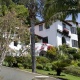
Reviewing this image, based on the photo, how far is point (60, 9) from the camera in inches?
1009

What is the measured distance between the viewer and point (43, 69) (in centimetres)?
2878

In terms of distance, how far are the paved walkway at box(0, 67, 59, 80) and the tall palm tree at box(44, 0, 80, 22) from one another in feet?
26.6

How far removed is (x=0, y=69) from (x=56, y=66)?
7.17m

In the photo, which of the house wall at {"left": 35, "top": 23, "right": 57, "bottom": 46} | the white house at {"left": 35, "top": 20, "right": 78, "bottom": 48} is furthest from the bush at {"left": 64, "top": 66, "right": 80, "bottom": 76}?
the house wall at {"left": 35, "top": 23, "right": 57, "bottom": 46}

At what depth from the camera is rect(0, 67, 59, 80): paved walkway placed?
18047 mm

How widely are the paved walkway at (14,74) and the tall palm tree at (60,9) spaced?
26.6 ft

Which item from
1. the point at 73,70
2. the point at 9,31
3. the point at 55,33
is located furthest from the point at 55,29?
the point at 9,31

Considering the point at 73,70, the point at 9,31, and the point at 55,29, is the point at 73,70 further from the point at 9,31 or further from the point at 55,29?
the point at 55,29

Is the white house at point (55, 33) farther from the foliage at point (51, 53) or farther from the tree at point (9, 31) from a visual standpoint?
the tree at point (9, 31)

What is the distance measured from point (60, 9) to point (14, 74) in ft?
30.5

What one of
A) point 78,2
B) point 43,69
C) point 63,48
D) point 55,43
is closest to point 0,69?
point 78,2

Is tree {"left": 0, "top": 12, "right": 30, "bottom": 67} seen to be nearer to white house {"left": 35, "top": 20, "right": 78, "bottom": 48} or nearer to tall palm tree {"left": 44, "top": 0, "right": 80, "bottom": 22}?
tall palm tree {"left": 44, "top": 0, "right": 80, "bottom": 22}

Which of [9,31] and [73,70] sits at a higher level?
[9,31]

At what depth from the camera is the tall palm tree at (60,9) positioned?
2489cm
